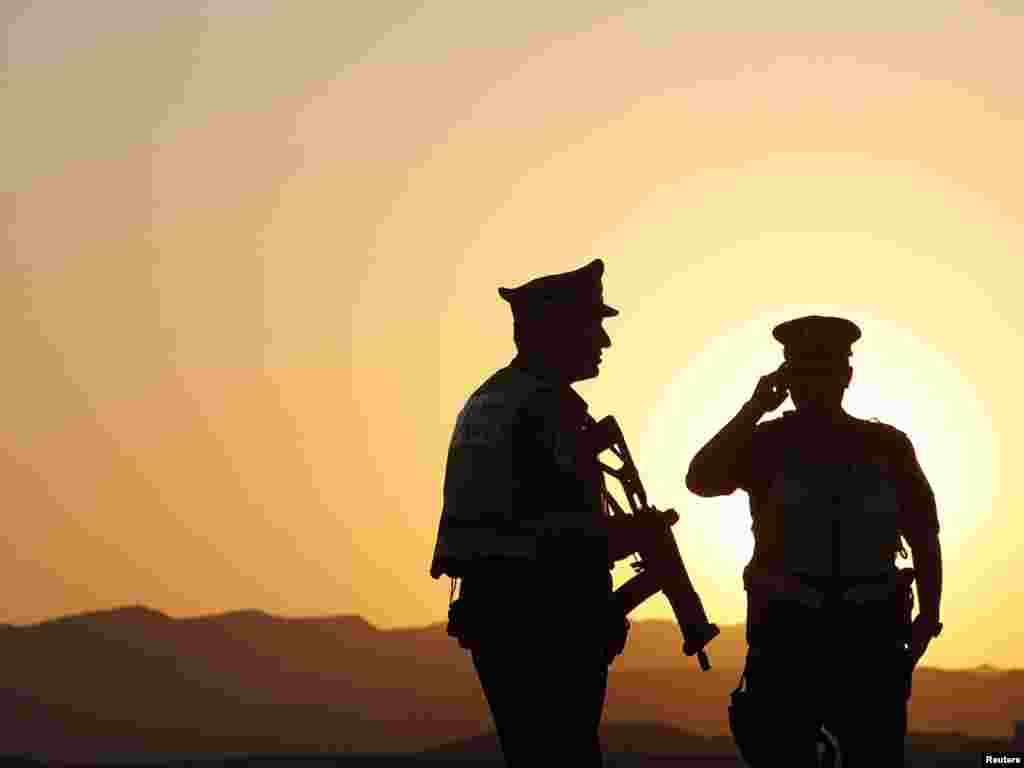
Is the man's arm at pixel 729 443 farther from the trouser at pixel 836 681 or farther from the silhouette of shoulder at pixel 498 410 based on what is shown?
the silhouette of shoulder at pixel 498 410

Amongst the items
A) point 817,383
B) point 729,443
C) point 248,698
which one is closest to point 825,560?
point 729,443

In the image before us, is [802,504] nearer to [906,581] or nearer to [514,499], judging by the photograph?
[906,581]

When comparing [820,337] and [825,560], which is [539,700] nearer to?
[825,560]

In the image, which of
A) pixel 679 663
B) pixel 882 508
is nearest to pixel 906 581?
pixel 882 508

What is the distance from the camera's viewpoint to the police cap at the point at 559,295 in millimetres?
14781

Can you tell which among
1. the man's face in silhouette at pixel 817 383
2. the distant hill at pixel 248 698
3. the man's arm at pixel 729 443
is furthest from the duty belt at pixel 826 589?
the distant hill at pixel 248 698

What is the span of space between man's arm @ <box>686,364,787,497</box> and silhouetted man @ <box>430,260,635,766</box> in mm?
1107

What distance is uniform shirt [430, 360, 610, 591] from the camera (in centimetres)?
1438

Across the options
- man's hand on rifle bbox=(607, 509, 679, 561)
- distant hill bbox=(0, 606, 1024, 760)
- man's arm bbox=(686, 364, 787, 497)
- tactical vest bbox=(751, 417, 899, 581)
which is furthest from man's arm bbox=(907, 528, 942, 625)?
distant hill bbox=(0, 606, 1024, 760)

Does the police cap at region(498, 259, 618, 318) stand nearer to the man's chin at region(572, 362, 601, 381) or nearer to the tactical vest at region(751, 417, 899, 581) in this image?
the man's chin at region(572, 362, 601, 381)

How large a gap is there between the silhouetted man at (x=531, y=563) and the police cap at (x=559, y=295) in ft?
1.36

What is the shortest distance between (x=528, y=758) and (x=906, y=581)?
9.12ft

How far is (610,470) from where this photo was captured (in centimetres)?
1503

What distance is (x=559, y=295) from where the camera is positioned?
1480 centimetres
